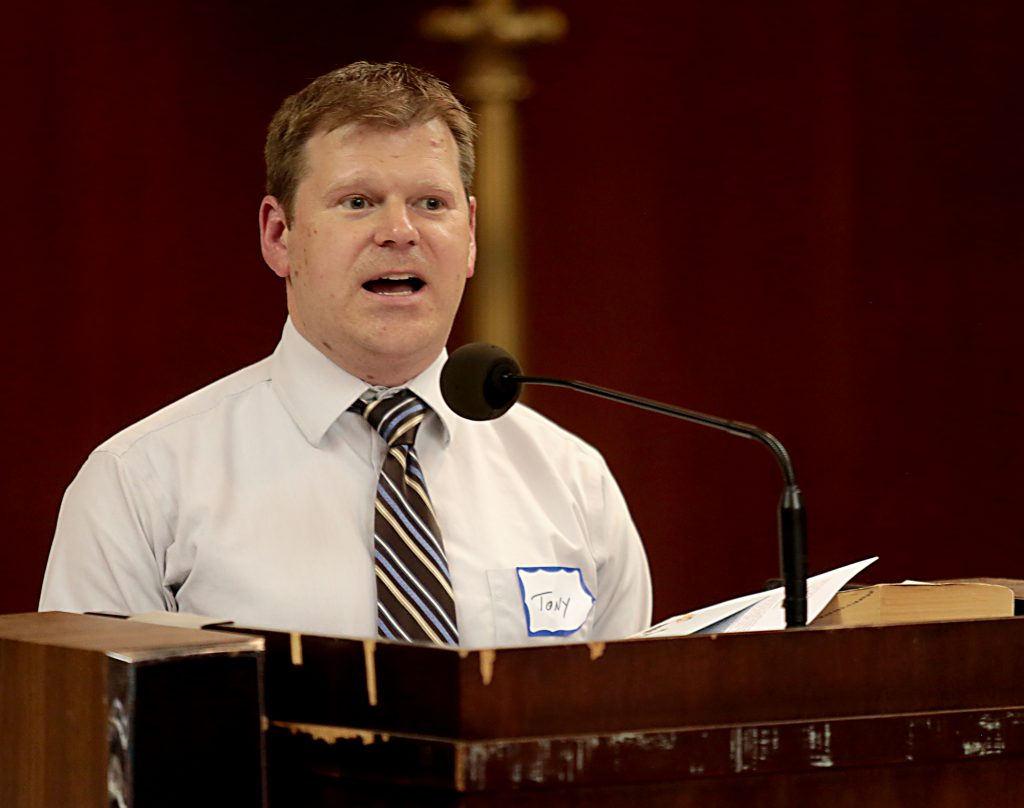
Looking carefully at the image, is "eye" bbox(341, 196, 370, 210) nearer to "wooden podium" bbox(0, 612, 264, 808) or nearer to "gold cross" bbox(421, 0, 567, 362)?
"wooden podium" bbox(0, 612, 264, 808)

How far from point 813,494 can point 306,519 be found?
1.52 meters

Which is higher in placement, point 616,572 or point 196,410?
point 196,410

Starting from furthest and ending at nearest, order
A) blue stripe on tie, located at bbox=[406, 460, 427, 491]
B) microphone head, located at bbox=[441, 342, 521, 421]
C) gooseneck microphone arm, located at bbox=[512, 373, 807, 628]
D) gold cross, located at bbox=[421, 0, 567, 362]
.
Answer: gold cross, located at bbox=[421, 0, 567, 362], blue stripe on tie, located at bbox=[406, 460, 427, 491], microphone head, located at bbox=[441, 342, 521, 421], gooseneck microphone arm, located at bbox=[512, 373, 807, 628]

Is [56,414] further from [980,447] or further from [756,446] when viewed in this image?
[980,447]

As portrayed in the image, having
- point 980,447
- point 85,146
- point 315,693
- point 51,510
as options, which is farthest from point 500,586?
point 980,447

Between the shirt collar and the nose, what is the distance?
153 mm

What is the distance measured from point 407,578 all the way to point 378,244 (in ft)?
1.24

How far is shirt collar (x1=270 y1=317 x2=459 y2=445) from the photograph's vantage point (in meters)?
1.78

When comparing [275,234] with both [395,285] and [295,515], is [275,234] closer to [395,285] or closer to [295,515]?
[395,285]

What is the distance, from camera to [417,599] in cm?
161

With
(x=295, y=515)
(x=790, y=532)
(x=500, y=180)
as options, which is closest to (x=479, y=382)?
(x=790, y=532)

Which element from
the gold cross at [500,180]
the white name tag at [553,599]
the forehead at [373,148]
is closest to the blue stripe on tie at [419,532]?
the white name tag at [553,599]

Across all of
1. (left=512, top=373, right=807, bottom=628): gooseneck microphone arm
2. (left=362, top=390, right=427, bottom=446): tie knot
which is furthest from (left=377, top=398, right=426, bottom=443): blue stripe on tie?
(left=512, top=373, right=807, bottom=628): gooseneck microphone arm

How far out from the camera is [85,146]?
8.13 feet
